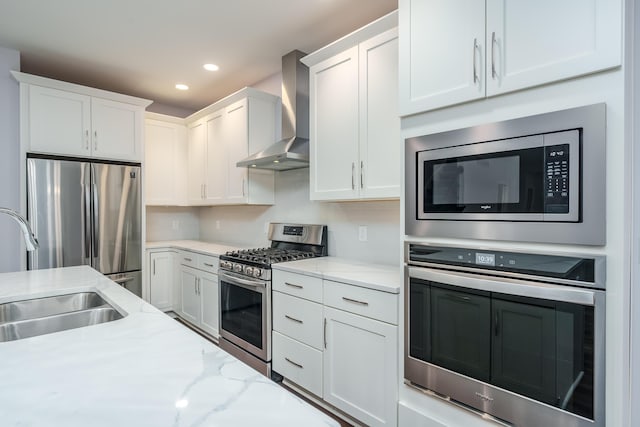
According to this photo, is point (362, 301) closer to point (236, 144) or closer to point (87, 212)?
point (236, 144)

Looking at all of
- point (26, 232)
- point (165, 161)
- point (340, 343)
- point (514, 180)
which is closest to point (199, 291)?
point (165, 161)

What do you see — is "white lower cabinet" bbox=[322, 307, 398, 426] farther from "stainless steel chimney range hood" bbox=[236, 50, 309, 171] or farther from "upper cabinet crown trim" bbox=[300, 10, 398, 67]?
"upper cabinet crown trim" bbox=[300, 10, 398, 67]

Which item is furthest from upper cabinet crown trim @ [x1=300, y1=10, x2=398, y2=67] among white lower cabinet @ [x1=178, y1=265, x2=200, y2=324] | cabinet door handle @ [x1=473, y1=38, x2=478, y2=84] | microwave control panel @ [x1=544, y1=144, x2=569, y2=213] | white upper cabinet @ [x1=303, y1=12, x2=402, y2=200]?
A: white lower cabinet @ [x1=178, y1=265, x2=200, y2=324]

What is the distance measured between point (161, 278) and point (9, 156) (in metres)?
1.79

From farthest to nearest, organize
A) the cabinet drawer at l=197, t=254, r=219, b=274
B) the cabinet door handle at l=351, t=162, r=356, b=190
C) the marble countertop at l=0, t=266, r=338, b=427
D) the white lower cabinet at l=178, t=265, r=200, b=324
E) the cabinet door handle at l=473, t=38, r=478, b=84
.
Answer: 1. the white lower cabinet at l=178, t=265, r=200, b=324
2. the cabinet drawer at l=197, t=254, r=219, b=274
3. the cabinet door handle at l=351, t=162, r=356, b=190
4. the cabinet door handle at l=473, t=38, r=478, b=84
5. the marble countertop at l=0, t=266, r=338, b=427

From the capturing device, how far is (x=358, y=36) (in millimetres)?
2219

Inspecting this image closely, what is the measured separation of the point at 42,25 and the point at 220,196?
196 cm

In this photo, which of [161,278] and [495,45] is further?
[161,278]

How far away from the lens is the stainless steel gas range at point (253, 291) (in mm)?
2520

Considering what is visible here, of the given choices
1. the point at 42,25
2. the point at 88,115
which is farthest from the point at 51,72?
the point at 42,25

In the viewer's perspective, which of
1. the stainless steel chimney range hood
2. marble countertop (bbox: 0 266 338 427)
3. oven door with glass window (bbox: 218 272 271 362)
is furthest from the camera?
the stainless steel chimney range hood

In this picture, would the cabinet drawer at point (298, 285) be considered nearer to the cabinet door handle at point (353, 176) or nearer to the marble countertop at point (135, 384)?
the cabinet door handle at point (353, 176)

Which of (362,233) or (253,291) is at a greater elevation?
(362,233)

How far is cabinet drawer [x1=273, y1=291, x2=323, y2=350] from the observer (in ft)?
7.11
